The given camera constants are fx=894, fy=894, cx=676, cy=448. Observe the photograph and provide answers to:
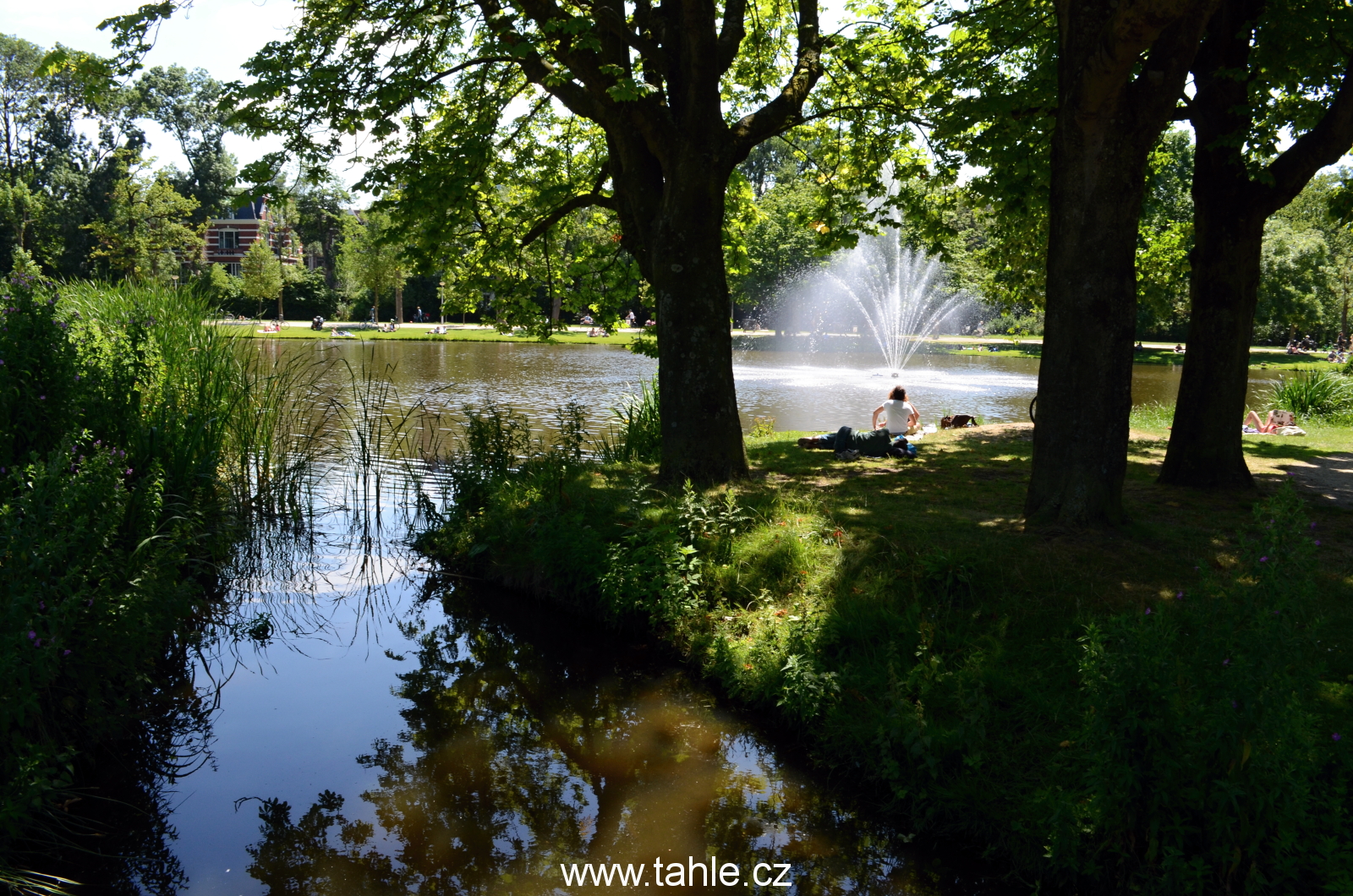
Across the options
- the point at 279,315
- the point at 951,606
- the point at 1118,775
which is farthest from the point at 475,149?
the point at 279,315

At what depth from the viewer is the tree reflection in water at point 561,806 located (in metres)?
4.28

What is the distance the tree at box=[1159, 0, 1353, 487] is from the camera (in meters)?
8.56

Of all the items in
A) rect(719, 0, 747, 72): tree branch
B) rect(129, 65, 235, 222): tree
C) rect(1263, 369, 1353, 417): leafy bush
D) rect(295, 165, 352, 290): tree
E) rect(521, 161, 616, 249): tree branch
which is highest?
rect(129, 65, 235, 222): tree

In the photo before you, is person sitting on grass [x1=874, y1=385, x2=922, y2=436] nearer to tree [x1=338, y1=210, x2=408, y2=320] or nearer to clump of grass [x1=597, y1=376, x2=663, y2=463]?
clump of grass [x1=597, y1=376, x2=663, y2=463]

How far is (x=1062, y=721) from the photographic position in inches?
Answer: 185

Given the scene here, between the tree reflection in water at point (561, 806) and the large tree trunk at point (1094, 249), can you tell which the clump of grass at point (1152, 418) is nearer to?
the large tree trunk at point (1094, 249)

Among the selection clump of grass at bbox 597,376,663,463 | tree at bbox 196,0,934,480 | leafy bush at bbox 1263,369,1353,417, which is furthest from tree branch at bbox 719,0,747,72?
leafy bush at bbox 1263,369,1353,417

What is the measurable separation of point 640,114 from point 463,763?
21.1 ft

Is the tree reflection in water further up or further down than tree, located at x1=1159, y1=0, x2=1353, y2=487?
further down

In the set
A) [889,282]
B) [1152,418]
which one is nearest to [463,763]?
[1152,418]

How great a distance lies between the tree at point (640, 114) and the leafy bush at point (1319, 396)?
13.5m

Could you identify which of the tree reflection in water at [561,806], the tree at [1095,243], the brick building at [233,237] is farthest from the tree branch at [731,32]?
the brick building at [233,237]

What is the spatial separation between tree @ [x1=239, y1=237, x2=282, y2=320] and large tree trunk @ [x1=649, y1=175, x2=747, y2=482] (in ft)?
144

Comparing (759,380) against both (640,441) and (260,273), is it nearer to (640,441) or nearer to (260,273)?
(640,441)
